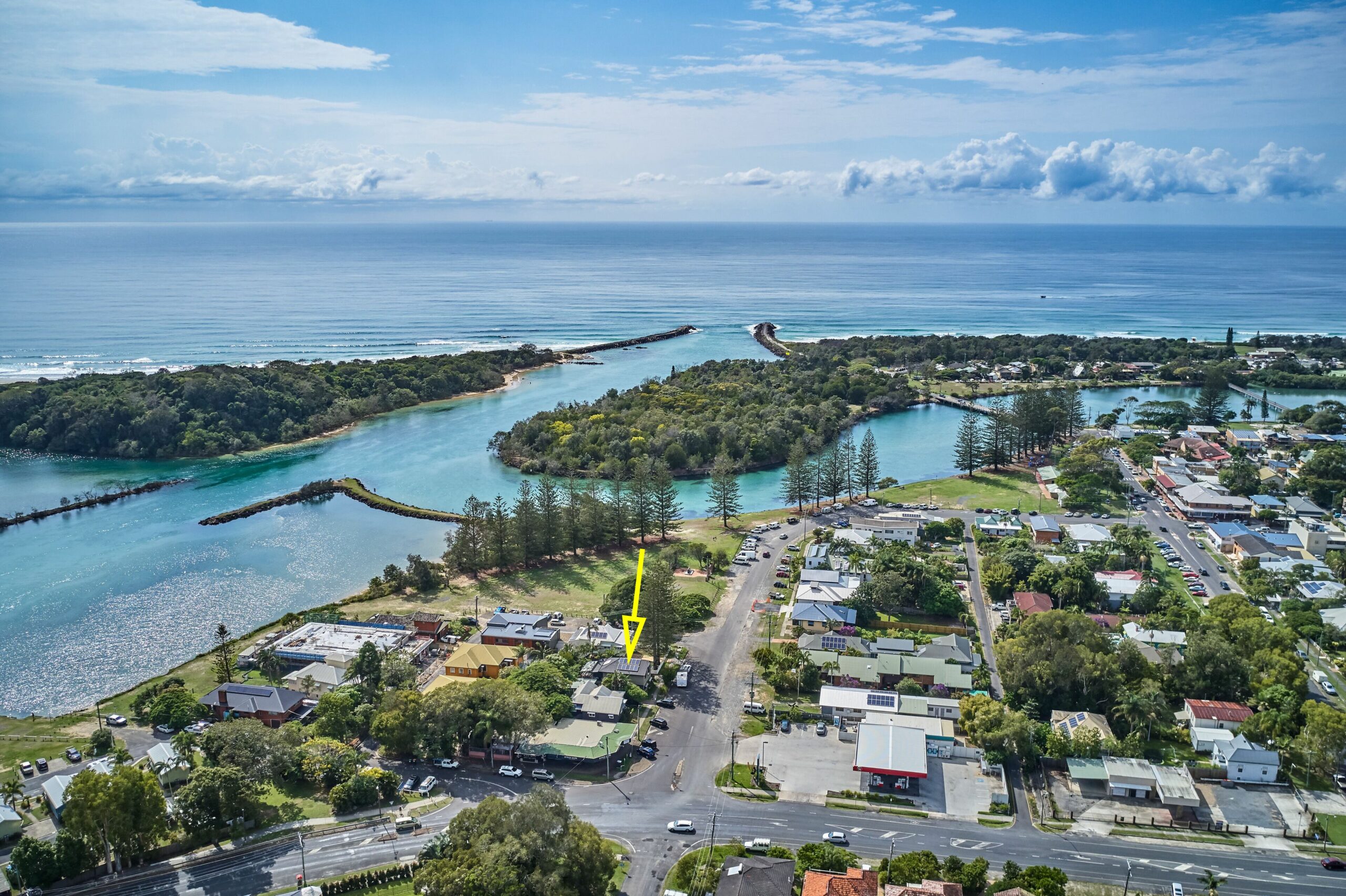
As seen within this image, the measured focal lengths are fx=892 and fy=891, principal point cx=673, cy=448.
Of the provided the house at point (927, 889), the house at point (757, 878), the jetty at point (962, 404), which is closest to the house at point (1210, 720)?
the house at point (927, 889)

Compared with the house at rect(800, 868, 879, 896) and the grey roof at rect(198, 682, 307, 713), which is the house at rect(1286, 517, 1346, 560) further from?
the grey roof at rect(198, 682, 307, 713)

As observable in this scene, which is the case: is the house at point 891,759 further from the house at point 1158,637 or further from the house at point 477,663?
the house at point 477,663

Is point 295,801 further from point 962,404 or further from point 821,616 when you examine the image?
point 962,404

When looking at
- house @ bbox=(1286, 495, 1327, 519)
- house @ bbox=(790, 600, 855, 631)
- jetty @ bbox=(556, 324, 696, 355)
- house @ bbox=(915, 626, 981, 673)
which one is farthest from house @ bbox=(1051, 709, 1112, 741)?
jetty @ bbox=(556, 324, 696, 355)

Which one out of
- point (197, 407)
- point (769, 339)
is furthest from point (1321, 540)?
point (197, 407)

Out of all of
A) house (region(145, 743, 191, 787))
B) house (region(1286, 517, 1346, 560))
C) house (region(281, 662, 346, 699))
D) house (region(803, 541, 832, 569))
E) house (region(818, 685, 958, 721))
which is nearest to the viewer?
house (region(145, 743, 191, 787))

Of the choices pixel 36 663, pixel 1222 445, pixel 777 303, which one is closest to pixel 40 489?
pixel 36 663

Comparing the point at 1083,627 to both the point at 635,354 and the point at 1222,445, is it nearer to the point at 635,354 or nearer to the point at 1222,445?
the point at 1222,445
